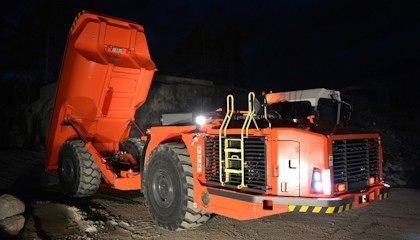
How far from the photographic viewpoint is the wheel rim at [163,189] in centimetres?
527

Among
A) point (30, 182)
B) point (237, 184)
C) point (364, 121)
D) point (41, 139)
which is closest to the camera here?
point (237, 184)

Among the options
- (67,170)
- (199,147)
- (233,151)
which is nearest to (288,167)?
(233,151)

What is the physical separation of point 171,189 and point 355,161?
2665 millimetres

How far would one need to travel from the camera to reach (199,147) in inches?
199

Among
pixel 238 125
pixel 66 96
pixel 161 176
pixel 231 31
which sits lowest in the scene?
pixel 161 176

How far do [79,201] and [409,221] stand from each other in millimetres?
6250

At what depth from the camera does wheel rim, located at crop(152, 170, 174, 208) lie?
527 cm

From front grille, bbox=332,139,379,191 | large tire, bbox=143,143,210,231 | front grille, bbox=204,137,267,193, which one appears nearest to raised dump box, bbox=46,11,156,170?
large tire, bbox=143,143,210,231

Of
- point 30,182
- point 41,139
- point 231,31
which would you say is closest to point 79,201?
point 30,182

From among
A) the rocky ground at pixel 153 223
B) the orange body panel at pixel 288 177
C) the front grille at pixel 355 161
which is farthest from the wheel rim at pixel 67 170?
the front grille at pixel 355 161

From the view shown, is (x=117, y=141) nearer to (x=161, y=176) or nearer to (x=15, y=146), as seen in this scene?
(x=161, y=176)

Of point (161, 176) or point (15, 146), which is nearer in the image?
point (161, 176)

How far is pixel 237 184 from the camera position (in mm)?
4598

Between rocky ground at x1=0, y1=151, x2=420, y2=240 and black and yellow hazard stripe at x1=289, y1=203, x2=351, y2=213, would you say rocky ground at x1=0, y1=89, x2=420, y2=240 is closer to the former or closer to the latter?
rocky ground at x1=0, y1=151, x2=420, y2=240
